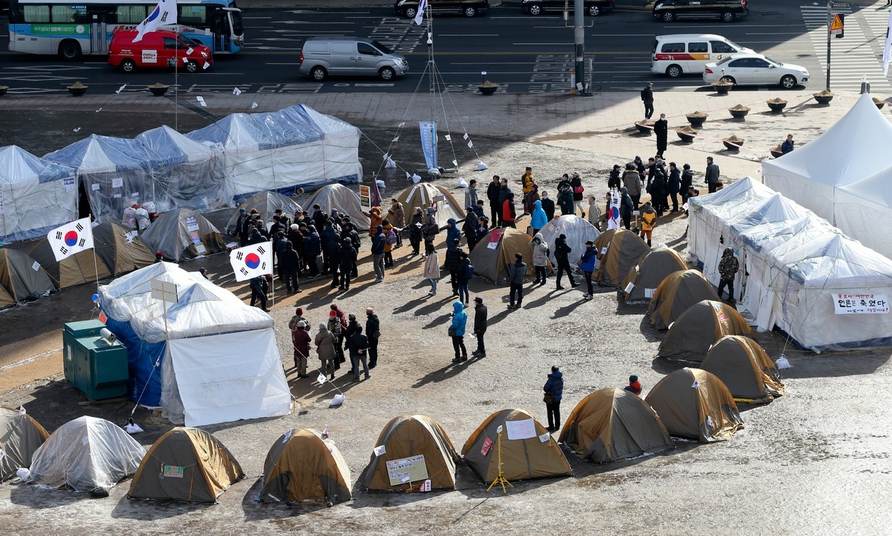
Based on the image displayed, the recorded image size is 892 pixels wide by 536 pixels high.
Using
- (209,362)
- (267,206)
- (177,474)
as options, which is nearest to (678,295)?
(209,362)

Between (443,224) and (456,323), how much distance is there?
9.45m

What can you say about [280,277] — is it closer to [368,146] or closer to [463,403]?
[463,403]

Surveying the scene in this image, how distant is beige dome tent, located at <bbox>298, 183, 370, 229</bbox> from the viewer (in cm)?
3541

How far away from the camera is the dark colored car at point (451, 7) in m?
61.1

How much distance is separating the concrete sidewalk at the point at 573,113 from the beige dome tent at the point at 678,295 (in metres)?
13.0

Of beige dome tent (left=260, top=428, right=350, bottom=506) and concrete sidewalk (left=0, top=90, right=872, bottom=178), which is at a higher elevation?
concrete sidewalk (left=0, top=90, right=872, bottom=178)

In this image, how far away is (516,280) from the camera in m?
29.1

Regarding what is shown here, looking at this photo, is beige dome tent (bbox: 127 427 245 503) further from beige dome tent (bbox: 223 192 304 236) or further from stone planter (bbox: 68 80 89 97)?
stone planter (bbox: 68 80 89 97)

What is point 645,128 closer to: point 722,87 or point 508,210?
point 722,87

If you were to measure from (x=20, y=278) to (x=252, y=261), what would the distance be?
745 cm

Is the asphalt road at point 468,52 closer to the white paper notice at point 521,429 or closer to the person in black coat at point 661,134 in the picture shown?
the person in black coat at point 661,134

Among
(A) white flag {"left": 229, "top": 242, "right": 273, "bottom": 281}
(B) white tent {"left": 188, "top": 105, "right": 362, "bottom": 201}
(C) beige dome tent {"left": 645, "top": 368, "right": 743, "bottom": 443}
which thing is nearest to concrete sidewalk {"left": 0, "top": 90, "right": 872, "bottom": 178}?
(B) white tent {"left": 188, "top": 105, "right": 362, "bottom": 201}

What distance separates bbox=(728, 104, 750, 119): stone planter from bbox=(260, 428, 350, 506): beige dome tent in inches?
1109

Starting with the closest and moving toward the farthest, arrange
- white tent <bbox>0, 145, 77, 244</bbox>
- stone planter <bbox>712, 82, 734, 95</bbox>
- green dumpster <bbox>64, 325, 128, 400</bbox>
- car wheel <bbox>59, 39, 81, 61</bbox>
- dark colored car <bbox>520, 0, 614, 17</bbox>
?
green dumpster <bbox>64, 325, 128, 400</bbox>, white tent <bbox>0, 145, 77, 244</bbox>, stone planter <bbox>712, 82, 734, 95</bbox>, car wheel <bbox>59, 39, 81, 61</bbox>, dark colored car <bbox>520, 0, 614, 17</bbox>
